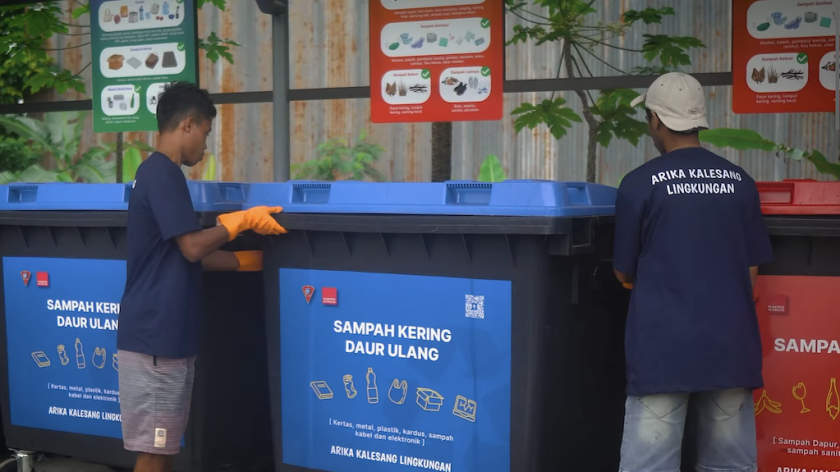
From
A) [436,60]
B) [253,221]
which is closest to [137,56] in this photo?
[436,60]

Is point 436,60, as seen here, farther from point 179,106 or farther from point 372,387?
point 372,387

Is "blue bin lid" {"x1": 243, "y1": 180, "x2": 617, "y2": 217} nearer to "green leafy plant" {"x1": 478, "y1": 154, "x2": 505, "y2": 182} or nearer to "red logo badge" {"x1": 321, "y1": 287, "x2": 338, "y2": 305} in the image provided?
"red logo badge" {"x1": 321, "y1": 287, "x2": 338, "y2": 305}

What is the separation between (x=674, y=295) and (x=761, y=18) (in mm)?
2811

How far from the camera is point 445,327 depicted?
2941 millimetres

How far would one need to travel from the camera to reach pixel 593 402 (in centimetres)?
308

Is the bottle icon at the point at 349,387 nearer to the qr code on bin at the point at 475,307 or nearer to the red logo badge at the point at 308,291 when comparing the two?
the red logo badge at the point at 308,291

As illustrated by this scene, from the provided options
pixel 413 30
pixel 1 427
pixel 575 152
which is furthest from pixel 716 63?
pixel 1 427

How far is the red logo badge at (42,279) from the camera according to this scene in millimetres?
3715

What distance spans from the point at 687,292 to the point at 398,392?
106cm

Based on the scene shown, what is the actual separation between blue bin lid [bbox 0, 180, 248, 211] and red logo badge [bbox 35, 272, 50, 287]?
0.89ft

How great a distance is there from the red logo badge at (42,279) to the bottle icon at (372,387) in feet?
5.00

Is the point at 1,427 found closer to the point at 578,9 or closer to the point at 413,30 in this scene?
the point at 413,30

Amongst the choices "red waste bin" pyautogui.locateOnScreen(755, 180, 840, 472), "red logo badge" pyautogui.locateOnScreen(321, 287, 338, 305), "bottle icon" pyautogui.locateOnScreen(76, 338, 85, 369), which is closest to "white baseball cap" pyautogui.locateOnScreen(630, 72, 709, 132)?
"red waste bin" pyautogui.locateOnScreen(755, 180, 840, 472)

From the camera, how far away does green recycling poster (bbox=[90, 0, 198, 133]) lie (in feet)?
18.7
